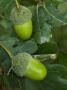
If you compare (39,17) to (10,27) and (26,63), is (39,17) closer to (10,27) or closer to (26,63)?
(10,27)

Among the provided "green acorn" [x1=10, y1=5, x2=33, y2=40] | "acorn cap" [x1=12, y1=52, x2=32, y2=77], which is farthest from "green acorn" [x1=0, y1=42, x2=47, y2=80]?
"green acorn" [x1=10, y1=5, x2=33, y2=40]

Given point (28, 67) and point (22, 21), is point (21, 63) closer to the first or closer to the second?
point (28, 67)

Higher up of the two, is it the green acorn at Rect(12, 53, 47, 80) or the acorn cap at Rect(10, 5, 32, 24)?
the acorn cap at Rect(10, 5, 32, 24)

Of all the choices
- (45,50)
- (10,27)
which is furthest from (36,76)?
(10,27)

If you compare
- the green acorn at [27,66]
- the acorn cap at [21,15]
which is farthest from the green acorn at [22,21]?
the green acorn at [27,66]

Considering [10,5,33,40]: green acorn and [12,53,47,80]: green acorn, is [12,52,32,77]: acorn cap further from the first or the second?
[10,5,33,40]: green acorn
